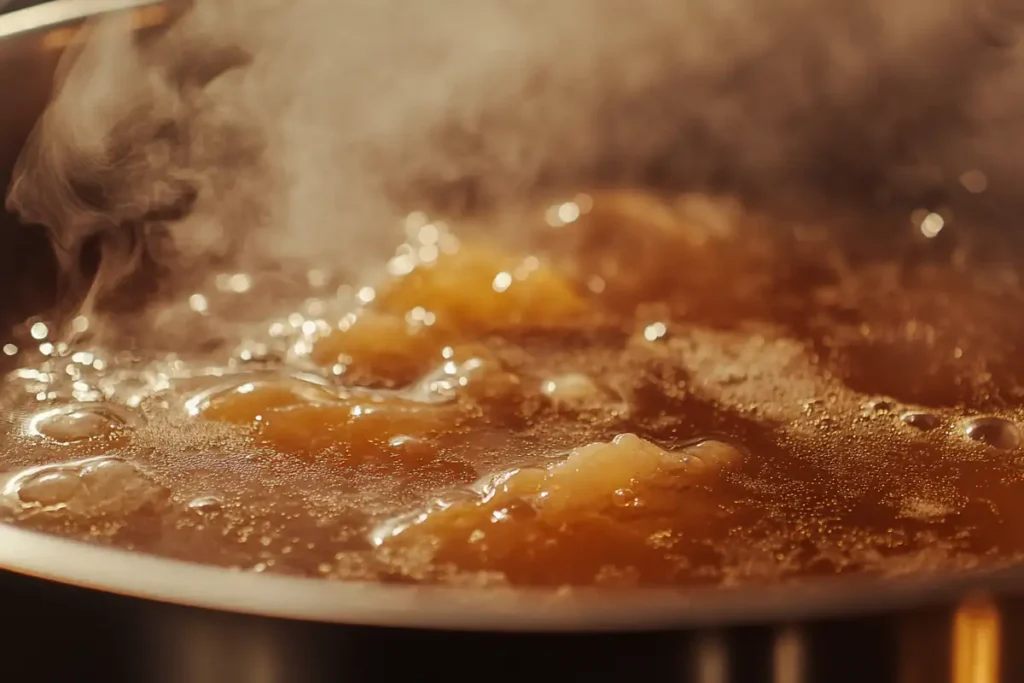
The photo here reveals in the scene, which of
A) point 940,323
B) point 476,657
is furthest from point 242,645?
point 940,323

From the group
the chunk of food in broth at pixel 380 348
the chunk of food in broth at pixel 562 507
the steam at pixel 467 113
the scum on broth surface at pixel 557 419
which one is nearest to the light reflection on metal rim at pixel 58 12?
the steam at pixel 467 113

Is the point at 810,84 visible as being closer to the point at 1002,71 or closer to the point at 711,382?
the point at 1002,71

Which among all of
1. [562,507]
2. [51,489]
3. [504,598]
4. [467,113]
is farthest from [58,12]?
[504,598]

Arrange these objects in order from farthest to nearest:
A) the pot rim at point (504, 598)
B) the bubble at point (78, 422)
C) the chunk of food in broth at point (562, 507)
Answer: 1. the bubble at point (78, 422)
2. the chunk of food in broth at point (562, 507)
3. the pot rim at point (504, 598)

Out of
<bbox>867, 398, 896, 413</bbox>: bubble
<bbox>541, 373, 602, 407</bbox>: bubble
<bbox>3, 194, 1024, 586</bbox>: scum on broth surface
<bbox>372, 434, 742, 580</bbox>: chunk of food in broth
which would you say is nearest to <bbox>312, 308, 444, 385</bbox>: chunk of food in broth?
<bbox>3, 194, 1024, 586</bbox>: scum on broth surface

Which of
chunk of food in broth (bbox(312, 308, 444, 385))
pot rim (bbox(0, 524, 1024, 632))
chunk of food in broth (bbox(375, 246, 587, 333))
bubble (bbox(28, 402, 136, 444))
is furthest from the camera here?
chunk of food in broth (bbox(375, 246, 587, 333))

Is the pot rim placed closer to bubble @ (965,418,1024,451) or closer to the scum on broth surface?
the scum on broth surface

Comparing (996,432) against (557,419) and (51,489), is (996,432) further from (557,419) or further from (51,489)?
(51,489)

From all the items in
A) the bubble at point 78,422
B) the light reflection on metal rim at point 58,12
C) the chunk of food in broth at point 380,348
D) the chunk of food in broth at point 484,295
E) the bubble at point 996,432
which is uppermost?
the light reflection on metal rim at point 58,12

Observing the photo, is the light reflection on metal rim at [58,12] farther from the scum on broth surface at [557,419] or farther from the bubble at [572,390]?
the bubble at [572,390]

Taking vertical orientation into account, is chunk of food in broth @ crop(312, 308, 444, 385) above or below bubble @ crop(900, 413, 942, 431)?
above
